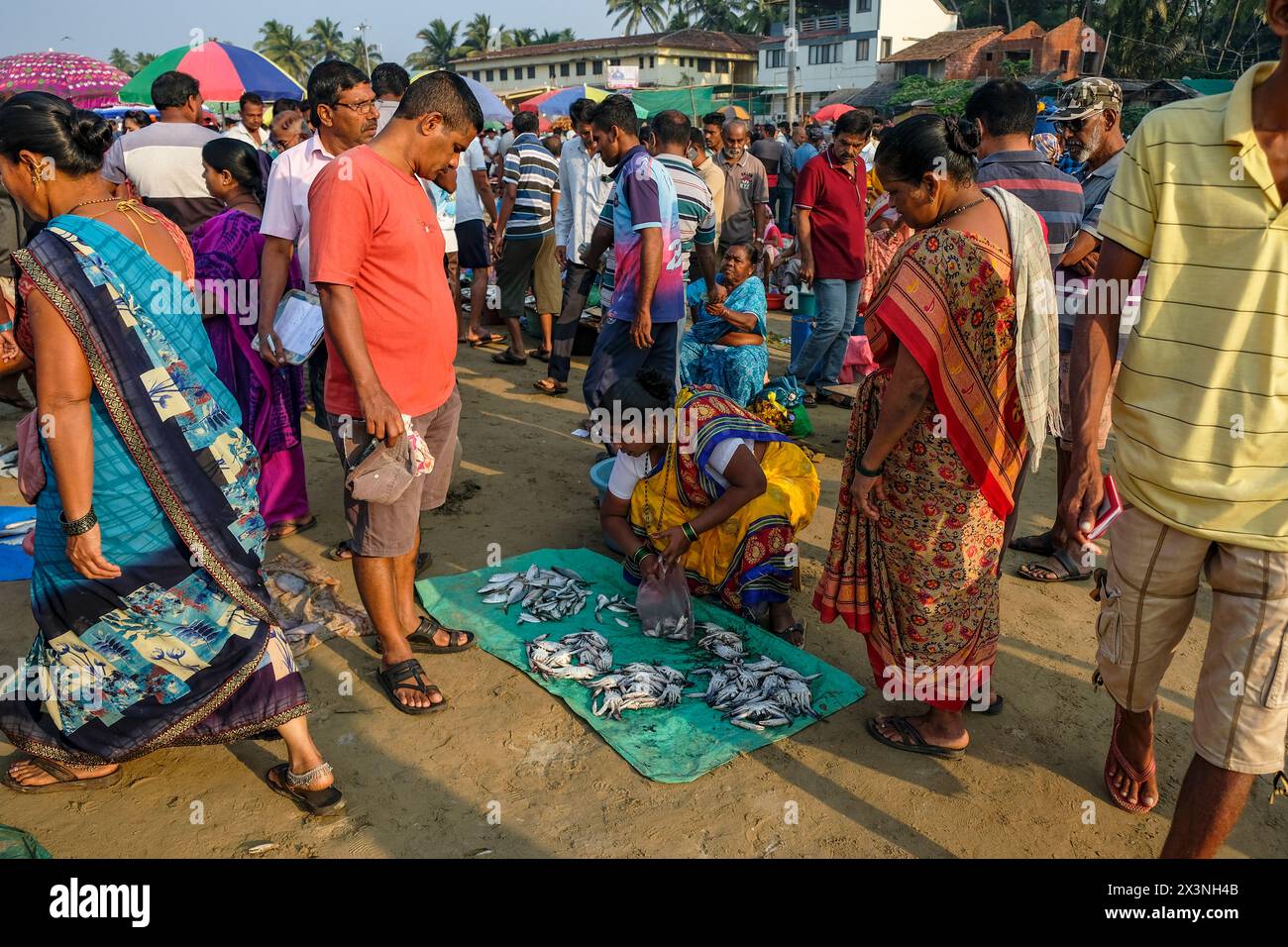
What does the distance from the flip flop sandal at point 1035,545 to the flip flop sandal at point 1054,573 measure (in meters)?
0.11

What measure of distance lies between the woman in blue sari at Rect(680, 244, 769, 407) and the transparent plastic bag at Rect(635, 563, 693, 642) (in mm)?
2155

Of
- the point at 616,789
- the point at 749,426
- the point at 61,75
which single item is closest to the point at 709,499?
the point at 749,426

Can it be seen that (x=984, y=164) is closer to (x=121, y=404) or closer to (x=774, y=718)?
(x=774, y=718)

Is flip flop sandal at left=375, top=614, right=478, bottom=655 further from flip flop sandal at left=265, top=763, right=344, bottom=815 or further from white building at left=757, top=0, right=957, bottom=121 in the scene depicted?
white building at left=757, top=0, right=957, bottom=121

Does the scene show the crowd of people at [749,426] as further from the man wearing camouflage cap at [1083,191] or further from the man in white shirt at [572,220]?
the man in white shirt at [572,220]

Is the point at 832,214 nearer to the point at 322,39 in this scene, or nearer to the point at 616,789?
the point at 616,789

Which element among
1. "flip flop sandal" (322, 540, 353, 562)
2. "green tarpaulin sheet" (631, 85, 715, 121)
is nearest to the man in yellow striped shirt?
"flip flop sandal" (322, 540, 353, 562)

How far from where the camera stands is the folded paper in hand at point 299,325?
3.67 m

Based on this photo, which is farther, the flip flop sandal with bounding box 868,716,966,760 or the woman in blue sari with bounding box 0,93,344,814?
the flip flop sandal with bounding box 868,716,966,760

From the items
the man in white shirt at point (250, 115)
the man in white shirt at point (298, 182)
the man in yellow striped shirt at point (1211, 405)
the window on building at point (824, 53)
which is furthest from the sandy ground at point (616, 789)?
the window on building at point (824, 53)

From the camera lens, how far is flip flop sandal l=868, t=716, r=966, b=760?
2906 mm
